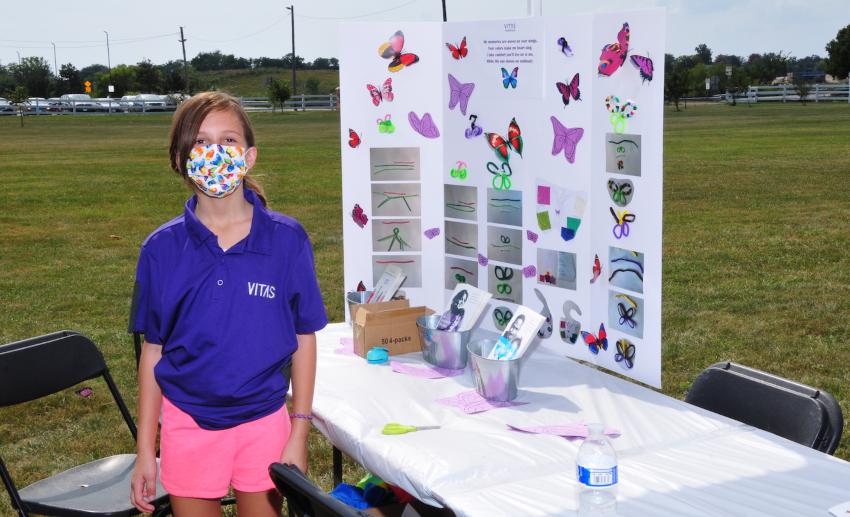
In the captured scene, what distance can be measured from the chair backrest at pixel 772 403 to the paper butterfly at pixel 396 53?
5.27 feet

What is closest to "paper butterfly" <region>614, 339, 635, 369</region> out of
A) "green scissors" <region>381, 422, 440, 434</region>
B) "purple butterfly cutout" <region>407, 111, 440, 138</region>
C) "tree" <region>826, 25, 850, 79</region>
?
"green scissors" <region>381, 422, 440, 434</region>

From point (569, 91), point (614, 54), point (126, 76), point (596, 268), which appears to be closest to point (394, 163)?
point (569, 91)

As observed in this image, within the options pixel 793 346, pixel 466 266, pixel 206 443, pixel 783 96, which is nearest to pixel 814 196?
pixel 793 346

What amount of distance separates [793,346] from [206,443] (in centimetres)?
449

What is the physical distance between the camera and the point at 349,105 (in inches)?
140

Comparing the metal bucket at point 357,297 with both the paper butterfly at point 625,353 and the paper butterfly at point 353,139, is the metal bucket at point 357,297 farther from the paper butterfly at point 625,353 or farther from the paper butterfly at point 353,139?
the paper butterfly at point 625,353

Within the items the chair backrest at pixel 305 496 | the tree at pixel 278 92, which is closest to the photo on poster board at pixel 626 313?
the chair backrest at pixel 305 496

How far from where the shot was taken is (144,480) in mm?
2104

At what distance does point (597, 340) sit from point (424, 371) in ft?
1.85

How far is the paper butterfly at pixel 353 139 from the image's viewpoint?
358cm

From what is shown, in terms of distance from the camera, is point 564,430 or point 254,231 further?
point 564,430

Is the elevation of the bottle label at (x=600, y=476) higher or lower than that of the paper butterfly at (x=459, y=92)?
lower

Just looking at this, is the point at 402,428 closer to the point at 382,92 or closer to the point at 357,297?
the point at 357,297

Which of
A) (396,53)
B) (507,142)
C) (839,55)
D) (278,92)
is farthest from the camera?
(839,55)
